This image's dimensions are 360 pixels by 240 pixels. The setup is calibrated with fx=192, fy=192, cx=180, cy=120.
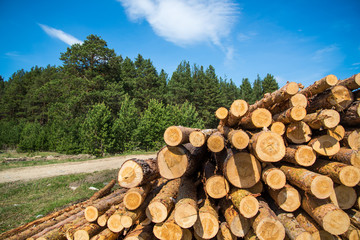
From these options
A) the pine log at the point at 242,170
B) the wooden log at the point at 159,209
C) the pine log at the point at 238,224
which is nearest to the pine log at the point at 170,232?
the wooden log at the point at 159,209

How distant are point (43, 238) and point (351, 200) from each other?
5014mm

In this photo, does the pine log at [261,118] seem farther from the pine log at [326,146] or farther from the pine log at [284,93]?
the pine log at [326,146]

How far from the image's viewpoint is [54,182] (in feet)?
28.8

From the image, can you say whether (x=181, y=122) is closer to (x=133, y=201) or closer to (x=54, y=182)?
(x=54, y=182)

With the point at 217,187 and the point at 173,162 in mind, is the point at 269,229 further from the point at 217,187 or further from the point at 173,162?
the point at 173,162

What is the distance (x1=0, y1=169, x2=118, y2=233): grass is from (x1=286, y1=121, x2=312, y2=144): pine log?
6665 mm

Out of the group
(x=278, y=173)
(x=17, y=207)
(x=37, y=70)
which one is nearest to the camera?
(x=278, y=173)

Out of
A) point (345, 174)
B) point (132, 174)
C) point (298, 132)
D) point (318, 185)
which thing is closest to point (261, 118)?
Answer: point (298, 132)

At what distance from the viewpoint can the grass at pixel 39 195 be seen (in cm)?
556

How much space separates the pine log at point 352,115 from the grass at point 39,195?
7.56 meters

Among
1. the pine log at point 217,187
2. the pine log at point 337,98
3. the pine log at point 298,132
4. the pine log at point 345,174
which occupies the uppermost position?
the pine log at point 337,98

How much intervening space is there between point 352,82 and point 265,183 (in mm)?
2352

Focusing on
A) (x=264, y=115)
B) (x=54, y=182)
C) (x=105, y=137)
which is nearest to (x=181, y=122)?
(x=105, y=137)

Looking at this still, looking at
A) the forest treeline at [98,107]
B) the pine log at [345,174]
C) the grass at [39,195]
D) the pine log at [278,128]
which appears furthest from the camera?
the forest treeline at [98,107]
